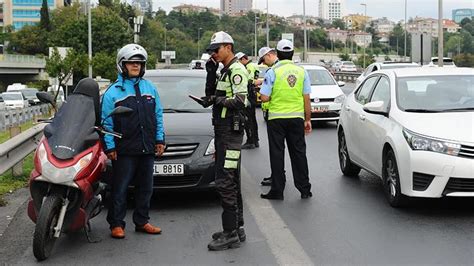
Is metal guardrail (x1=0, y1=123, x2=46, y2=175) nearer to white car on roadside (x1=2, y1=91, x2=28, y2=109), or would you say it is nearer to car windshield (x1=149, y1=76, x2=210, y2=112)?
car windshield (x1=149, y1=76, x2=210, y2=112)

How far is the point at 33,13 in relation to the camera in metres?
155

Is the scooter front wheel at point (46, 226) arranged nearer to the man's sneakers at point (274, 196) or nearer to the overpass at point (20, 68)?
the man's sneakers at point (274, 196)

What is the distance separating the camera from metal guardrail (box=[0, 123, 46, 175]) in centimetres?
765

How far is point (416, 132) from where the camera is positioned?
699cm

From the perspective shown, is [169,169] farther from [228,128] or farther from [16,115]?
[16,115]

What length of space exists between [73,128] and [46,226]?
86 cm

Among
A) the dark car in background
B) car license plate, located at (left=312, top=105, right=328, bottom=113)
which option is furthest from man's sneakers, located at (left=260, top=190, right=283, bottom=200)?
car license plate, located at (left=312, top=105, right=328, bottom=113)

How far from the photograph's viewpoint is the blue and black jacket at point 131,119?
6.29 meters

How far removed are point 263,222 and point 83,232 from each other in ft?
5.82

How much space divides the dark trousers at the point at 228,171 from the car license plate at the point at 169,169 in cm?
142

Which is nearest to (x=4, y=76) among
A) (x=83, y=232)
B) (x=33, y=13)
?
(x=33, y=13)

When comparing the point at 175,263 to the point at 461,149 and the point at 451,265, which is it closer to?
the point at 451,265

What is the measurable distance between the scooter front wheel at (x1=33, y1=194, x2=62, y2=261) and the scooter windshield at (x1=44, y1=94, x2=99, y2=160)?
38 centimetres

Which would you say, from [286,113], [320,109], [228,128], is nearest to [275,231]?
[228,128]
